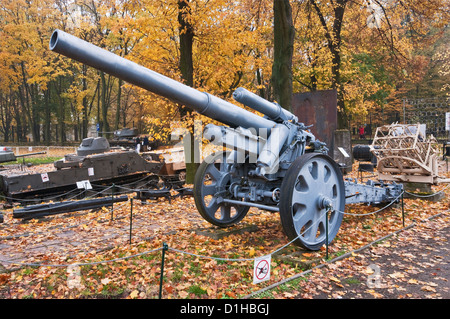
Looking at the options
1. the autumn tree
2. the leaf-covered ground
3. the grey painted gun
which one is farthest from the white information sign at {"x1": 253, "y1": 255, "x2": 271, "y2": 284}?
the autumn tree

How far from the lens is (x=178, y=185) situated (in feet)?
47.0

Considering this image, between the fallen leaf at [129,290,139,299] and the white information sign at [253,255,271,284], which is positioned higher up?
the white information sign at [253,255,271,284]

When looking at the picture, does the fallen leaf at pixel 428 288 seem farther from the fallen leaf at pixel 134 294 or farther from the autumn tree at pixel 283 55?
the autumn tree at pixel 283 55

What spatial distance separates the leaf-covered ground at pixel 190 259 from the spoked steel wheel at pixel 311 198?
0.34 metres

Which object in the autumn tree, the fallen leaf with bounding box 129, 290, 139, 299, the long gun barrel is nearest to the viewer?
the long gun barrel

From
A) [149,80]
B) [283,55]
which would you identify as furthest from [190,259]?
[283,55]

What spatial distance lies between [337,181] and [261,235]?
1.70m

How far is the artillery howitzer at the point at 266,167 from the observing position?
573 centimetres

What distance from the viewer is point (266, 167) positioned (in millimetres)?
6125

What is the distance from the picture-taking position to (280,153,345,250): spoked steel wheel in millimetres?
Result: 5750

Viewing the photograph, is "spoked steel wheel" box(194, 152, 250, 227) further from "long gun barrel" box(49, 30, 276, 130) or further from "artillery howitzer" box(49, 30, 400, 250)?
"long gun barrel" box(49, 30, 276, 130)

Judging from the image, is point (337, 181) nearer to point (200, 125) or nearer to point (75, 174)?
point (200, 125)
